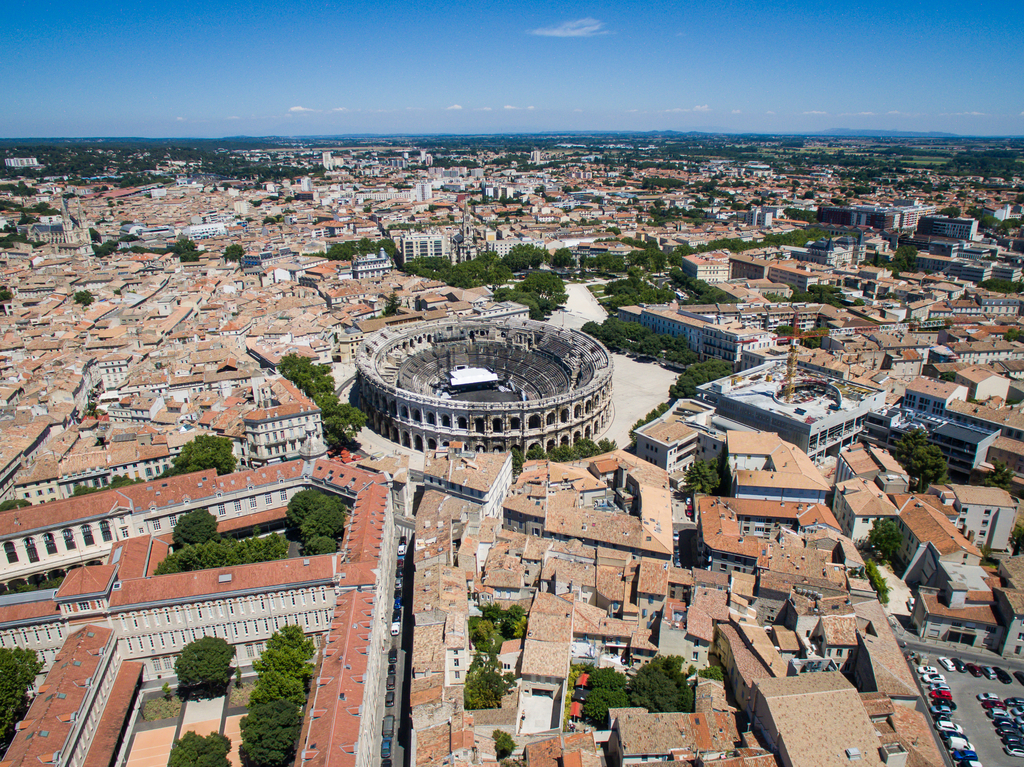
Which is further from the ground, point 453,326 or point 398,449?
point 453,326

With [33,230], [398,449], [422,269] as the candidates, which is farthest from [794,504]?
[33,230]

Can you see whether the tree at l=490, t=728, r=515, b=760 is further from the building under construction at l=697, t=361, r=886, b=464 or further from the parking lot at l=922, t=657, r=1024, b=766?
the building under construction at l=697, t=361, r=886, b=464

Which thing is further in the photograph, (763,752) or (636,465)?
(636,465)

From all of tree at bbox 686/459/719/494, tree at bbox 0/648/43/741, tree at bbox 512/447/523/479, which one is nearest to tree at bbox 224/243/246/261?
tree at bbox 512/447/523/479

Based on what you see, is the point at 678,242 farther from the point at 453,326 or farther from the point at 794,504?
the point at 794,504

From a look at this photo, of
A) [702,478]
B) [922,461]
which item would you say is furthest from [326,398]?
[922,461]

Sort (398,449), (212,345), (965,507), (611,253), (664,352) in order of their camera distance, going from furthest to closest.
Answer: (611,253), (664,352), (212,345), (398,449), (965,507)

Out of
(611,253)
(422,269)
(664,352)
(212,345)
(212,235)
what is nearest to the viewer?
(212,345)
